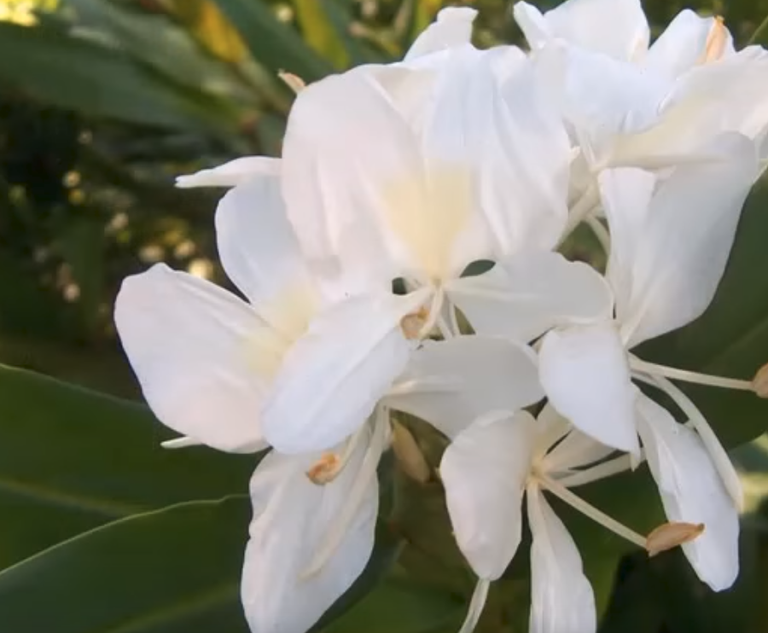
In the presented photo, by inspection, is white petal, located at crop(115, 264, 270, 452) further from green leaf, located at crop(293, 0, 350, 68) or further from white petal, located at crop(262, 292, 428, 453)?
green leaf, located at crop(293, 0, 350, 68)

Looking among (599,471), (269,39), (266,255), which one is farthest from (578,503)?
(269,39)

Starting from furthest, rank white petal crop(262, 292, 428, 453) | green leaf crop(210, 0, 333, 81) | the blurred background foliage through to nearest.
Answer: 1. green leaf crop(210, 0, 333, 81)
2. the blurred background foliage
3. white petal crop(262, 292, 428, 453)

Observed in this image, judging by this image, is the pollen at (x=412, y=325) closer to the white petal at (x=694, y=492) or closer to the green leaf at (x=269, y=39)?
the white petal at (x=694, y=492)

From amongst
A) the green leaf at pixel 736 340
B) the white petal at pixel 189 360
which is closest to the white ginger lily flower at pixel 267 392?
the white petal at pixel 189 360

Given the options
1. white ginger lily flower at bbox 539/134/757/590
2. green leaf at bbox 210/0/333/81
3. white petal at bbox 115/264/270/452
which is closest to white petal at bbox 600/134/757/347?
white ginger lily flower at bbox 539/134/757/590

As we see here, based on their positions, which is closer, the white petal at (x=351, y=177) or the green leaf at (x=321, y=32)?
the white petal at (x=351, y=177)

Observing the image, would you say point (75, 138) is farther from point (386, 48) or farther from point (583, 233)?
point (583, 233)
